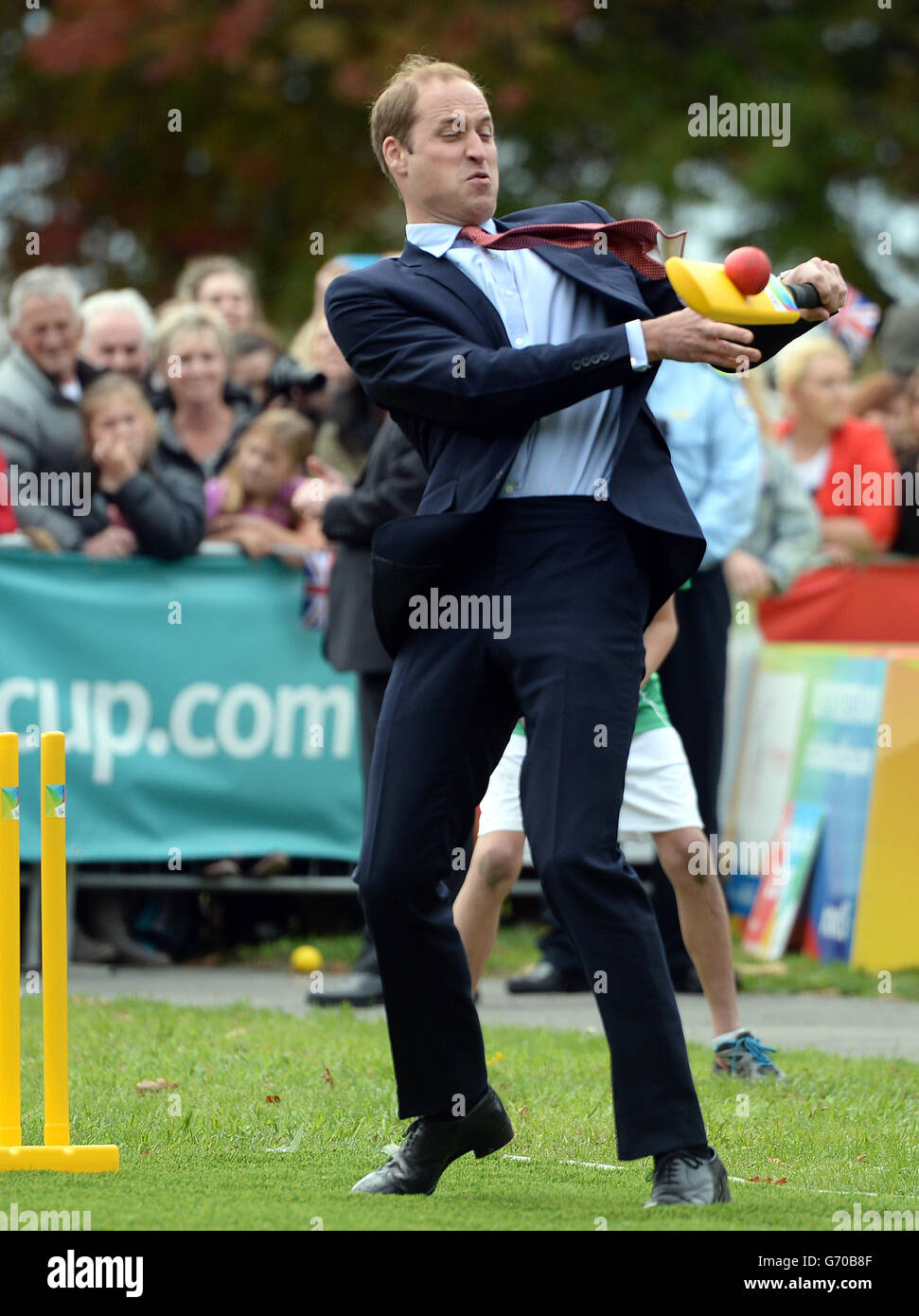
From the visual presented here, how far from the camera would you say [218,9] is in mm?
19344

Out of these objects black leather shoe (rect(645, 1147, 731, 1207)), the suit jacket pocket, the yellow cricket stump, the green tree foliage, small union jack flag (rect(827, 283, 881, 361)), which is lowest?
black leather shoe (rect(645, 1147, 731, 1207))

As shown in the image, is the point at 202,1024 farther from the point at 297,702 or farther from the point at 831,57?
the point at 831,57

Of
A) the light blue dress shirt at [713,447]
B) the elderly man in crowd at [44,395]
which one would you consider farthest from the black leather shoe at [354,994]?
the elderly man in crowd at [44,395]

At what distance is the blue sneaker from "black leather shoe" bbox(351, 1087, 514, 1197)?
181 cm

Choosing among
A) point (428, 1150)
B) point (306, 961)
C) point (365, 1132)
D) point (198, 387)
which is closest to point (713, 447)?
point (198, 387)

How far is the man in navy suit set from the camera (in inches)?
185

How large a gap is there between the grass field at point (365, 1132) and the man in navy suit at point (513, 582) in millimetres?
232

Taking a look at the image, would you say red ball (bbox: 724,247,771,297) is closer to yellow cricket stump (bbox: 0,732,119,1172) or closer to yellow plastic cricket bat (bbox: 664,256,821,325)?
yellow plastic cricket bat (bbox: 664,256,821,325)

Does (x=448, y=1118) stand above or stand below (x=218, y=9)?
below

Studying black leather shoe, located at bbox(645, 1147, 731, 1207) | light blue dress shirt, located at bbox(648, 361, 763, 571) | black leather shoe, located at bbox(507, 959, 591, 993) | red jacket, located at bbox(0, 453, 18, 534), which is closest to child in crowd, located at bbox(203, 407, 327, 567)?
red jacket, located at bbox(0, 453, 18, 534)

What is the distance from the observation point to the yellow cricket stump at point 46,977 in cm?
512

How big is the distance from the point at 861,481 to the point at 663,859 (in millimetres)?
4501
